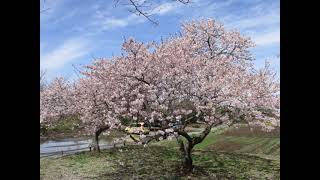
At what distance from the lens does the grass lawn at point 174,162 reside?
7582 millimetres

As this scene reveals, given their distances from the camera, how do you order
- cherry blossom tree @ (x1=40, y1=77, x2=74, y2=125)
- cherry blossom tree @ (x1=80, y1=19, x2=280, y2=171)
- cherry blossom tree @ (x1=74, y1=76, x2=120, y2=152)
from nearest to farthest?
cherry blossom tree @ (x1=80, y1=19, x2=280, y2=171) → cherry blossom tree @ (x1=74, y1=76, x2=120, y2=152) → cherry blossom tree @ (x1=40, y1=77, x2=74, y2=125)

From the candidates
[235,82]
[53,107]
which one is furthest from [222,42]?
[53,107]

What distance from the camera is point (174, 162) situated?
27.6 ft

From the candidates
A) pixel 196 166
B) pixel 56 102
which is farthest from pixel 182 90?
pixel 56 102

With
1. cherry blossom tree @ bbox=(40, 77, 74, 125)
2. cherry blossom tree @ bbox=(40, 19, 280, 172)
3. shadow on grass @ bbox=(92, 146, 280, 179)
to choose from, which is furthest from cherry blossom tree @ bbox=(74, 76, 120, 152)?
shadow on grass @ bbox=(92, 146, 280, 179)

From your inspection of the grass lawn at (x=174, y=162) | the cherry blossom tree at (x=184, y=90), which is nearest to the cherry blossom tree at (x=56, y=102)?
the grass lawn at (x=174, y=162)

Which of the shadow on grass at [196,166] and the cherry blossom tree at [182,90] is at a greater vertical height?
the cherry blossom tree at [182,90]

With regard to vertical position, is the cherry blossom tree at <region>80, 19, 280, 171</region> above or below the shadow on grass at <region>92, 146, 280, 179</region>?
above

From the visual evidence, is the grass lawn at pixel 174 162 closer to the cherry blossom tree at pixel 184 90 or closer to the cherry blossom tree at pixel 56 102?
the cherry blossom tree at pixel 184 90

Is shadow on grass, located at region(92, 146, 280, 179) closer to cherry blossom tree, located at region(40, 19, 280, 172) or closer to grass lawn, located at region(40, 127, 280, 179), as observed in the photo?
grass lawn, located at region(40, 127, 280, 179)

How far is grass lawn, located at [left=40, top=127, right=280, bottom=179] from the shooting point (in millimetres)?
7582

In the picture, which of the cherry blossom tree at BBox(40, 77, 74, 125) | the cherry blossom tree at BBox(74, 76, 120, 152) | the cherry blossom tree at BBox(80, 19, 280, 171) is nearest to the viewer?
the cherry blossom tree at BBox(80, 19, 280, 171)

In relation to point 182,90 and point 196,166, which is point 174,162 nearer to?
point 196,166
